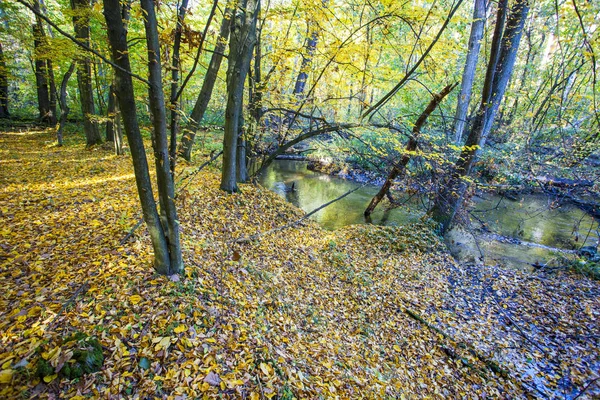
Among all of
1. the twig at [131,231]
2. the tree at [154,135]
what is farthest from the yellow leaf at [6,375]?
the twig at [131,231]

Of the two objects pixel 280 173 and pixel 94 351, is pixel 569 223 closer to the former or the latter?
pixel 280 173

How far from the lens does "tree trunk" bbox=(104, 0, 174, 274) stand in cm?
225

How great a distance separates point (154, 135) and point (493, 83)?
27.0ft

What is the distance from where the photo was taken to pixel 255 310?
3.80m

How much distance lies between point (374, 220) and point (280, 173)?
7.39 meters

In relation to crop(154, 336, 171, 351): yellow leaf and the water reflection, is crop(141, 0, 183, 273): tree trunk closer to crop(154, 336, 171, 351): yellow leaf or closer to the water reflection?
crop(154, 336, 171, 351): yellow leaf

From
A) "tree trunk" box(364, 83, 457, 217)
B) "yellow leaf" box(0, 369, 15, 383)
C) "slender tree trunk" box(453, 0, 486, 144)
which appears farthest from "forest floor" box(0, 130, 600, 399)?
"slender tree trunk" box(453, 0, 486, 144)

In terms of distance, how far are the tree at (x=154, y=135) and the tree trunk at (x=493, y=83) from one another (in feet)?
19.8

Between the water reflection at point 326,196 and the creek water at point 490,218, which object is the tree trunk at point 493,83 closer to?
the creek water at point 490,218

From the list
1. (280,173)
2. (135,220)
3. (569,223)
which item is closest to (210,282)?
(135,220)

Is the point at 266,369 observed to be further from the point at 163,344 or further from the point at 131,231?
the point at 131,231

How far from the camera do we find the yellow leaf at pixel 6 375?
2066mm

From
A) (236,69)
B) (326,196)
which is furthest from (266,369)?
(326,196)

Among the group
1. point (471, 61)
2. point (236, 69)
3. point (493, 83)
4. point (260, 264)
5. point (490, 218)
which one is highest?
point (471, 61)
